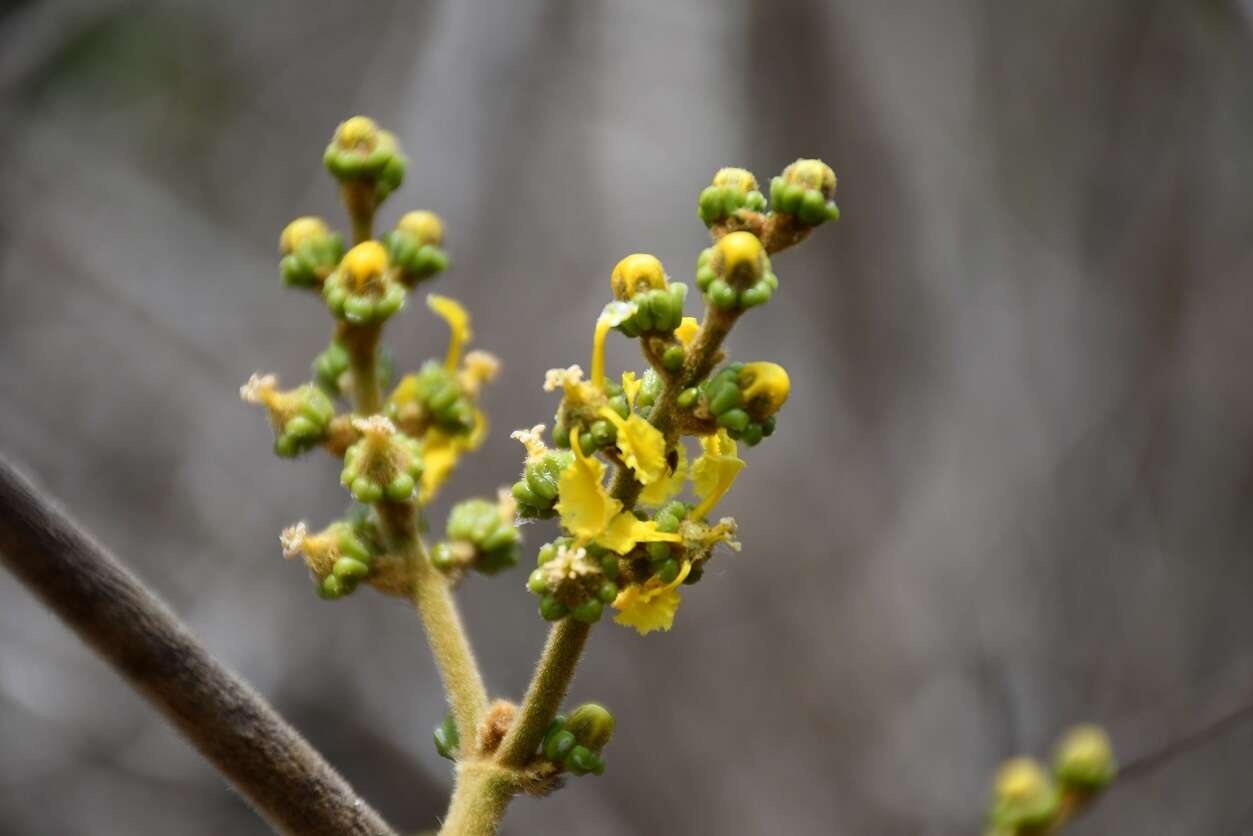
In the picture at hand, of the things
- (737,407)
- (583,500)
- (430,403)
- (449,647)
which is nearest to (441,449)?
(430,403)

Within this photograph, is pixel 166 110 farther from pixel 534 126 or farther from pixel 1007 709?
pixel 1007 709

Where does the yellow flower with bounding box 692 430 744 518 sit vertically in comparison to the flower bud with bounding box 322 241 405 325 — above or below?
below

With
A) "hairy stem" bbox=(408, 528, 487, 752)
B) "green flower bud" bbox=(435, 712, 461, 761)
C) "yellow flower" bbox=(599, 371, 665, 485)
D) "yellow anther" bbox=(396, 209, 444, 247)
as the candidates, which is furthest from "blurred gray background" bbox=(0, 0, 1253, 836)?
"yellow flower" bbox=(599, 371, 665, 485)

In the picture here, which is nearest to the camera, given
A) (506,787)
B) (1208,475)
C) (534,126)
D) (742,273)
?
(742,273)

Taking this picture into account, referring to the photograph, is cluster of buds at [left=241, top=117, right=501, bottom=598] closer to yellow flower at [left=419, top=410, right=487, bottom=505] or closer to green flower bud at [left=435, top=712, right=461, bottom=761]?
yellow flower at [left=419, top=410, right=487, bottom=505]

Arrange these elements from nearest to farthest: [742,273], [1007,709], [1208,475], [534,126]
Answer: [742,273]
[1007,709]
[1208,475]
[534,126]

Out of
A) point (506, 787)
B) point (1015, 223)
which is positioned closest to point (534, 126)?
point (1015, 223)

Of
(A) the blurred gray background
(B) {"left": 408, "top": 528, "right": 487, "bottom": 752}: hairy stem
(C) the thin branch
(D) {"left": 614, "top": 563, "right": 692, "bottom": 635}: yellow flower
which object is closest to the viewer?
(C) the thin branch
